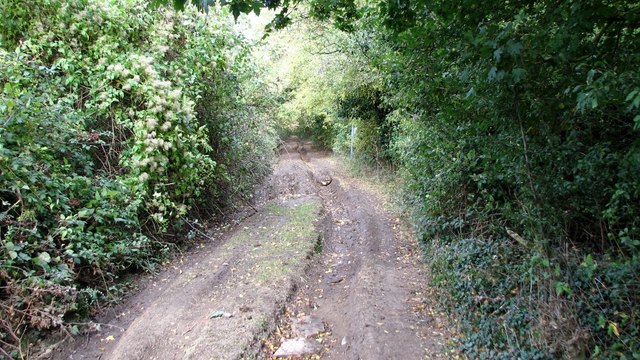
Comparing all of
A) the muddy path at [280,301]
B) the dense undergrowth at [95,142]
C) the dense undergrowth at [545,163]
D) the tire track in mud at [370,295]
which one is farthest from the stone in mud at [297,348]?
the dense undergrowth at [95,142]

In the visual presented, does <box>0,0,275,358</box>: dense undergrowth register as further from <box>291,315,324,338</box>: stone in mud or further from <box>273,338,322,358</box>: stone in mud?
<box>291,315,324,338</box>: stone in mud

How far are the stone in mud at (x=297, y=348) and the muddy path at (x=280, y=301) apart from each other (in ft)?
0.07

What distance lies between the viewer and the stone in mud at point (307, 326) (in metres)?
5.13

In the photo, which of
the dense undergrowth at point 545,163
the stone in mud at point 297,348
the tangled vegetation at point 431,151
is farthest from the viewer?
the stone in mud at point 297,348

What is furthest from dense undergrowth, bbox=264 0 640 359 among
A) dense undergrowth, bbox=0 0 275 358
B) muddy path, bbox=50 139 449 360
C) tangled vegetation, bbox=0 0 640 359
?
dense undergrowth, bbox=0 0 275 358

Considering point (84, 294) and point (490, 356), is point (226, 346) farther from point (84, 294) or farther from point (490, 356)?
point (490, 356)

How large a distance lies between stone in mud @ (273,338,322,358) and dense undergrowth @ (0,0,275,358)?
2752mm

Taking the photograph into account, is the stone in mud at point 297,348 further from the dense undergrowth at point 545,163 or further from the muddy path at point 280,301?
the dense undergrowth at point 545,163

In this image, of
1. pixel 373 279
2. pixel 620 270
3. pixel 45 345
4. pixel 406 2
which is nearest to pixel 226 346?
pixel 45 345

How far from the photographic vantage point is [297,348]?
4773 millimetres

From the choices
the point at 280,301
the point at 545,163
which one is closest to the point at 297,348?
the point at 280,301

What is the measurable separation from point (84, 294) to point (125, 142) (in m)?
2.91

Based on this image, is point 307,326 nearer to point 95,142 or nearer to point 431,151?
point 431,151

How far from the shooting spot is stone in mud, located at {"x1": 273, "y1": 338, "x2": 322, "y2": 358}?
4.68 metres
